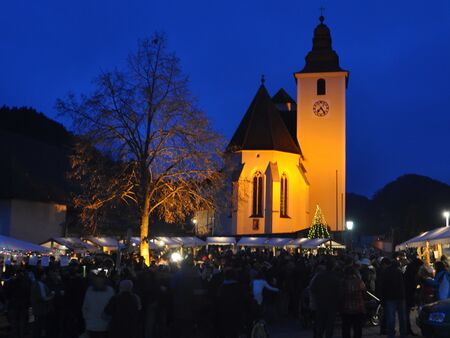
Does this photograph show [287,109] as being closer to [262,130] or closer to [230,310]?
[262,130]

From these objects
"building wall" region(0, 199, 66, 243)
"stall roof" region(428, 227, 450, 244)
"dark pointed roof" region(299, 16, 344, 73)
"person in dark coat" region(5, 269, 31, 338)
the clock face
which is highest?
"dark pointed roof" region(299, 16, 344, 73)

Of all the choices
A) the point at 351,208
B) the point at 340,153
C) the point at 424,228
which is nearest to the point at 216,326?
the point at 340,153

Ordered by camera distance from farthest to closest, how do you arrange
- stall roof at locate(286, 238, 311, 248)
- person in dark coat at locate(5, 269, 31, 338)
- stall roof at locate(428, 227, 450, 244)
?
stall roof at locate(286, 238, 311, 248), stall roof at locate(428, 227, 450, 244), person in dark coat at locate(5, 269, 31, 338)

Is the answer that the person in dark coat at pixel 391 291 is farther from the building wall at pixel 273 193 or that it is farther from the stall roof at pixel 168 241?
the building wall at pixel 273 193

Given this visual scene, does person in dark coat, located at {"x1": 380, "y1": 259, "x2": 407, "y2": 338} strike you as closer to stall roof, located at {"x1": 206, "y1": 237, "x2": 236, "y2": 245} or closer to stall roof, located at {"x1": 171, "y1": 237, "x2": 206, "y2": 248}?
stall roof, located at {"x1": 171, "y1": 237, "x2": 206, "y2": 248}

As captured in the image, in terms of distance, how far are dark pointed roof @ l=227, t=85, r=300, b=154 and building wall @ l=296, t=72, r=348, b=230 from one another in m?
2.11

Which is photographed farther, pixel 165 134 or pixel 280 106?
pixel 280 106

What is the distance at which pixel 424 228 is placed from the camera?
75188 mm

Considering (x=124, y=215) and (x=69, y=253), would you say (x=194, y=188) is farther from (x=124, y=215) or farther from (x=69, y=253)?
(x=124, y=215)

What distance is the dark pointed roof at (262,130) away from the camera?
169 ft

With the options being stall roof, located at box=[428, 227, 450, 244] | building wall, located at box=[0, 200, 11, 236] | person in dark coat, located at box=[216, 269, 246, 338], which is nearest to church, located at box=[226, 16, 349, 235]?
building wall, located at box=[0, 200, 11, 236]

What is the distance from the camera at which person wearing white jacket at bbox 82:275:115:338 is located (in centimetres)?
960

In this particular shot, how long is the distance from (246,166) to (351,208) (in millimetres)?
64742

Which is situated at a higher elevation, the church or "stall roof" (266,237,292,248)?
the church
